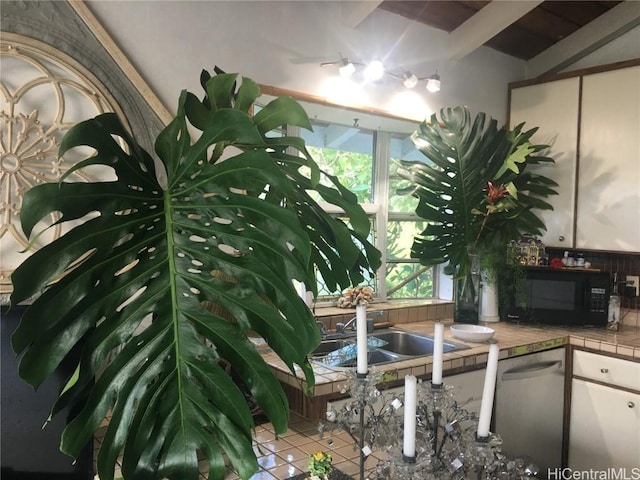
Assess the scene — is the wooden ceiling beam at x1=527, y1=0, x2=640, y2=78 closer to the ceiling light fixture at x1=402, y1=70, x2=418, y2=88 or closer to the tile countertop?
the ceiling light fixture at x1=402, y1=70, x2=418, y2=88

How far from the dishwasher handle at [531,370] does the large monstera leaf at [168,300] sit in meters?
1.83

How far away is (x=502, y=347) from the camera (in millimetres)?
2373

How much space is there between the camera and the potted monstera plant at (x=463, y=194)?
2812mm

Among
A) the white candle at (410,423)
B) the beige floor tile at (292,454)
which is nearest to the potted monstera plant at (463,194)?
the beige floor tile at (292,454)

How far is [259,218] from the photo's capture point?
0.86 metres

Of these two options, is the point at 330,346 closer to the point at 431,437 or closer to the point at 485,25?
the point at 431,437

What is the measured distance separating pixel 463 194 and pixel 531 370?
0.97 meters

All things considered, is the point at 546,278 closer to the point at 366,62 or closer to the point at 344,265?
the point at 366,62

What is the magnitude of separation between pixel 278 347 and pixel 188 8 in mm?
1739

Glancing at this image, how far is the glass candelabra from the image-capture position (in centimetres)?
98

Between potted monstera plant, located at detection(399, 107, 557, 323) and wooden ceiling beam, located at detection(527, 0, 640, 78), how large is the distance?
840 mm

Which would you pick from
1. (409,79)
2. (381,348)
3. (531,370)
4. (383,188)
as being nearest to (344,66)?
(409,79)

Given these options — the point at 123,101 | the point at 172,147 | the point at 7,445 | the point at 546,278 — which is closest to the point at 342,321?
the point at 546,278

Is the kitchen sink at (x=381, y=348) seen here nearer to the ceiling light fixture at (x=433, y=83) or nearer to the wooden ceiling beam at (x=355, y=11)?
the ceiling light fixture at (x=433, y=83)
